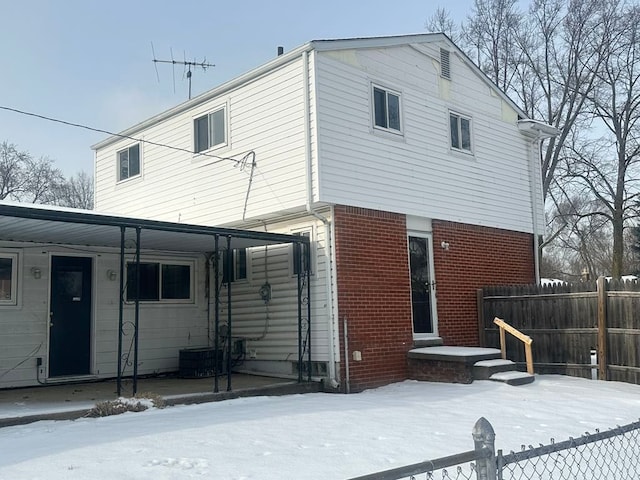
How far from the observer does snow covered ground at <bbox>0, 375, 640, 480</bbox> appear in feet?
17.6

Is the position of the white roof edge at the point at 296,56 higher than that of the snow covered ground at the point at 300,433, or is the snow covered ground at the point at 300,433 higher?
the white roof edge at the point at 296,56

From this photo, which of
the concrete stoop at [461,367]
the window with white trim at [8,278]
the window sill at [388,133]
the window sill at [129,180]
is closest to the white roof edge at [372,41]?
the window sill at [388,133]

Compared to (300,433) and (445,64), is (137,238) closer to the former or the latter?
(300,433)

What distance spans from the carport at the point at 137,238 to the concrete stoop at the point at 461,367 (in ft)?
6.77

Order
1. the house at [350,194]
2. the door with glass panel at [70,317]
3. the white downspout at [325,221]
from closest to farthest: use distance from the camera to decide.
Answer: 1. the white downspout at [325,221]
2. the house at [350,194]
3. the door with glass panel at [70,317]

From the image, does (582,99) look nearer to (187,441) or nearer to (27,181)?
(187,441)

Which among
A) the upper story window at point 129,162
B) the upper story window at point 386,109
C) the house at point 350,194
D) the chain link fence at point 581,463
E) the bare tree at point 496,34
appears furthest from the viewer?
the bare tree at point 496,34

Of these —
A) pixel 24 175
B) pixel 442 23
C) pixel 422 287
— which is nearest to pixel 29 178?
pixel 24 175

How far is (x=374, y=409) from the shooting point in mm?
8398

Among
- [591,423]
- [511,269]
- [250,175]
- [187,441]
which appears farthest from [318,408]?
[511,269]

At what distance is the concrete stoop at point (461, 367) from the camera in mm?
10711

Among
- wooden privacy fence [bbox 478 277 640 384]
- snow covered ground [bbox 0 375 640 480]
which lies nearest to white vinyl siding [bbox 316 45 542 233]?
wooden privacy fence [bbox 478 277 640 384]

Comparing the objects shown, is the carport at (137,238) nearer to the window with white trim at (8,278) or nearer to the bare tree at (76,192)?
the window with white trim at (8,278)

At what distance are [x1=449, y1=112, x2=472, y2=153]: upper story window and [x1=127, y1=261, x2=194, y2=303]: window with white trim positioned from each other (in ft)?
20.3
